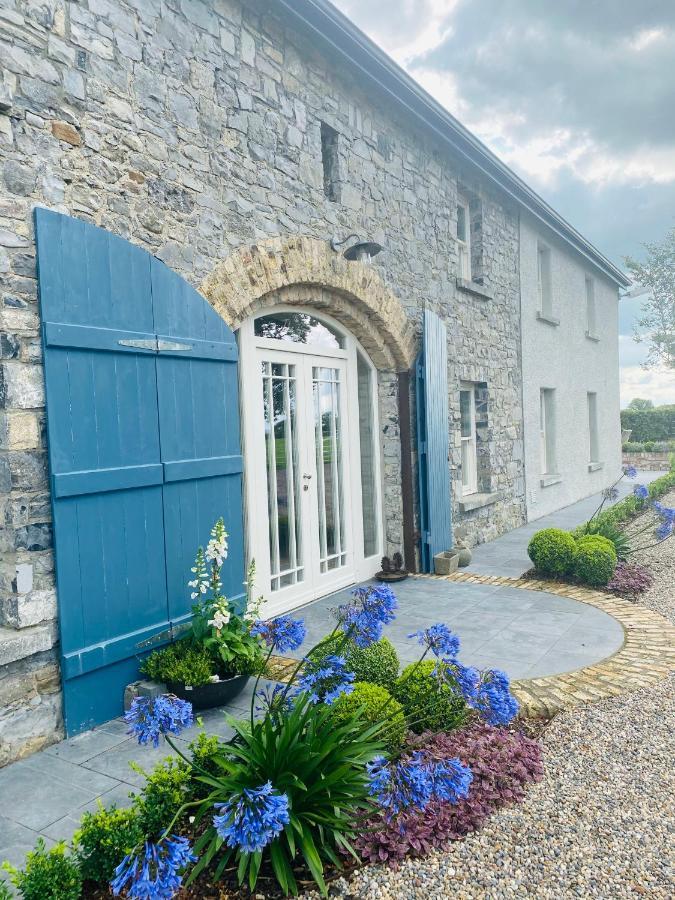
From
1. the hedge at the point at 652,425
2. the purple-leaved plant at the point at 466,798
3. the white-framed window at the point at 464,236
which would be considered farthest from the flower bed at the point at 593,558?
the hedge at the point at 652,425

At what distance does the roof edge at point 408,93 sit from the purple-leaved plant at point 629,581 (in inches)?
210

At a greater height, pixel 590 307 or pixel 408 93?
pixel 408 93

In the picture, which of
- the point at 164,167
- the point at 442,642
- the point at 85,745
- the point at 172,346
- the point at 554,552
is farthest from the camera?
the point at 554,552

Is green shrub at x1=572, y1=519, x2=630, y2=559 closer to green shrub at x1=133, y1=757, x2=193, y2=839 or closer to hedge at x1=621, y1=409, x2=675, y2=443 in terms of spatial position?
green shrub at x1=133, y1=757, x2=193, y2=839

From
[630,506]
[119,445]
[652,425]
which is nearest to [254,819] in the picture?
[119,445]

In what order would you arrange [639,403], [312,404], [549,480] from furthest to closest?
[639,403] < [549,480] < [312,404]

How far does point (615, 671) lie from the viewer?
4.21 meters

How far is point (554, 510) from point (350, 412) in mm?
6206

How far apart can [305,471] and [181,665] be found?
259cm

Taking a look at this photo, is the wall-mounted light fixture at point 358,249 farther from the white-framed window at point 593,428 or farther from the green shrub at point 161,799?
the white-framed window at point 593,428

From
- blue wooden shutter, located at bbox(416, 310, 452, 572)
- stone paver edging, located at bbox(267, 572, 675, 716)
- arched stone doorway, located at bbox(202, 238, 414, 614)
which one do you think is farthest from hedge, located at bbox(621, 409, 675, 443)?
stone paver edging, located at bbox(267, 572, 675, 716)

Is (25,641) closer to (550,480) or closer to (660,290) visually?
(550,480)

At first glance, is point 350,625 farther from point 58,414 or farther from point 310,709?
point 58,414

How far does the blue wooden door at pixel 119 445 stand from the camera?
3486 mm
